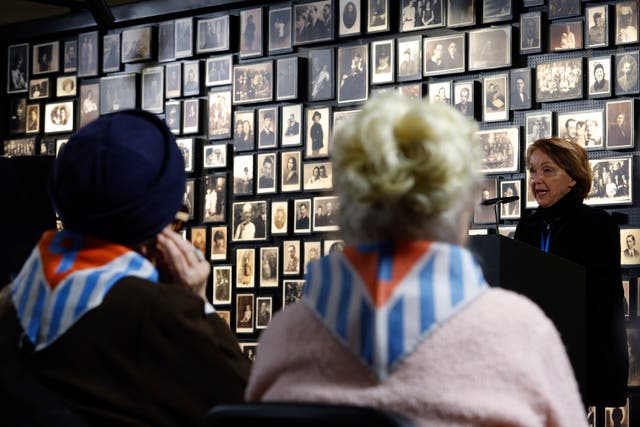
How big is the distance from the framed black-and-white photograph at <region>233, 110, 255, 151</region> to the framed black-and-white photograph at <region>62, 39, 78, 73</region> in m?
2.20

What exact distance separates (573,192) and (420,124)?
5003mm

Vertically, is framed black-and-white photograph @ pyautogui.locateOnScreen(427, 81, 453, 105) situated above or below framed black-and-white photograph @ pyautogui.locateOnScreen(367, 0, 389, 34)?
below

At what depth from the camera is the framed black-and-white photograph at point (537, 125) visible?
806 centimetres

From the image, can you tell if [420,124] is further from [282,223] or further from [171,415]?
[282,223]

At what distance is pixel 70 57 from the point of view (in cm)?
1097

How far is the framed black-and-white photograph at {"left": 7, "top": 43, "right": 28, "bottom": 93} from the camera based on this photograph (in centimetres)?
1124

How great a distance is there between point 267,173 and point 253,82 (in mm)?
859

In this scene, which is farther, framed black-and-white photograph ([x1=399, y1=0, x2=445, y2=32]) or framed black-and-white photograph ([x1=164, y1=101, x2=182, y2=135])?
framed black-and-white photograph ([x1=164, y1=101, x2=182, y2=135])

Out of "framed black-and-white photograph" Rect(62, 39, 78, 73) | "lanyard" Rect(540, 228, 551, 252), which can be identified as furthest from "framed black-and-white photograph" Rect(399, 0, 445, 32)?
"framed black-and-white photograph" Rect(62, 39, 78, 73)

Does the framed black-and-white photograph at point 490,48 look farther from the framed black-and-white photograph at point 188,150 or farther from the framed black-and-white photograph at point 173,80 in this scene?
the framed black-and-white photograph at point 173,80

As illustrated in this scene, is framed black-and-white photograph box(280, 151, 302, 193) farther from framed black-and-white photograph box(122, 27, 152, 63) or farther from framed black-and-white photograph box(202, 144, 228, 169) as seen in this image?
framed black-and-white photograph box(122, 27, 152, 63)

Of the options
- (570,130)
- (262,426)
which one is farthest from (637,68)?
(262,426)

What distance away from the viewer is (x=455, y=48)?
8.59m

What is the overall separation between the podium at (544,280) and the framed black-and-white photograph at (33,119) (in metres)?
7.31
